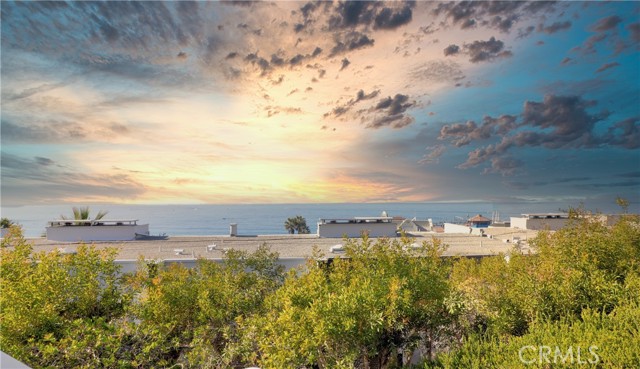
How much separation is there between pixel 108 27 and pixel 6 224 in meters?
19.6

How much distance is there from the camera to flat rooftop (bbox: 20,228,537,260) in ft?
53.9

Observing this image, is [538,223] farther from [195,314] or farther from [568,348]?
[195,314]

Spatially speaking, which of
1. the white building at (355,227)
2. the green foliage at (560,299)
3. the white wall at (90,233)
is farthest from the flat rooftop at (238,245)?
the green foliage at (560,299)

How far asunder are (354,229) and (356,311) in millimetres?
16394

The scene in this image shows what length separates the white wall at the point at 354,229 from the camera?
72.7ft

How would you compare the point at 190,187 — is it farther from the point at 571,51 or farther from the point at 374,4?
the point at 571,51

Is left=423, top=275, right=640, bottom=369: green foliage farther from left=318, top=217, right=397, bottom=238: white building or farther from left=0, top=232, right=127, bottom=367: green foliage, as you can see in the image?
left=318, top=217, right=397, bottom=238: white building

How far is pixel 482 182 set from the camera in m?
42.3

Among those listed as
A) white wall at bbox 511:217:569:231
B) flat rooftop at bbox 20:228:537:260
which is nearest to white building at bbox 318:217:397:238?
flat rooftop at bbox 20:228:537:260

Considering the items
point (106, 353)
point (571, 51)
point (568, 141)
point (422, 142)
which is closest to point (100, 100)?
point (106, 353)

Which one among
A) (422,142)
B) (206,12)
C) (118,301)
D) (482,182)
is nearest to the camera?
(118,301)

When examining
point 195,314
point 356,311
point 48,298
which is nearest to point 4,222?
point 48,298

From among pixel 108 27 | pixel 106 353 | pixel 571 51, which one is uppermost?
pixel 571 51

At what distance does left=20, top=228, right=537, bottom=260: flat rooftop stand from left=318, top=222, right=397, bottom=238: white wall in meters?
0.73
